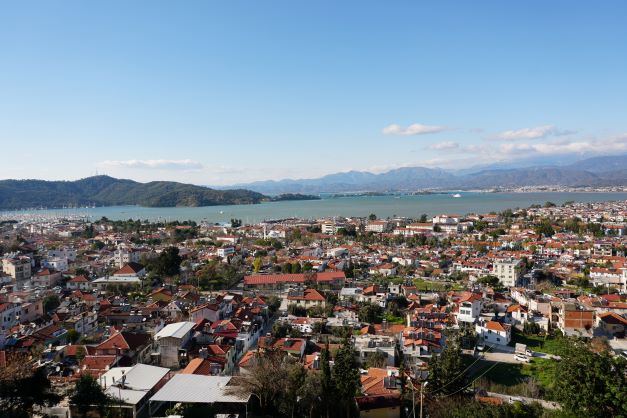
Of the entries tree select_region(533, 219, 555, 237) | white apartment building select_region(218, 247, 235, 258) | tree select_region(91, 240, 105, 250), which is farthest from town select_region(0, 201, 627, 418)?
tree select_region(533, 219, 555, 237)

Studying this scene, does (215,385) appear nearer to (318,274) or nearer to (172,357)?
(172,357)

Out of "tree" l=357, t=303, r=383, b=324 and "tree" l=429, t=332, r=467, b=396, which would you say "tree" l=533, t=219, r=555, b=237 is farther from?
"tree" l=429, t=332, r=467, b=396

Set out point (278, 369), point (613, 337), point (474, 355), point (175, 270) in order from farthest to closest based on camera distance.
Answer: point (175, 270) < point (613, 337) < point (474, 355) < point (278, 369)

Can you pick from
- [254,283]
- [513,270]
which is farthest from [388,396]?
[513,270]

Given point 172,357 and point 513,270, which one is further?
point 513,270

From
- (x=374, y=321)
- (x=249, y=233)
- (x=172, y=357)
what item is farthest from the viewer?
(x=249, y=233)
